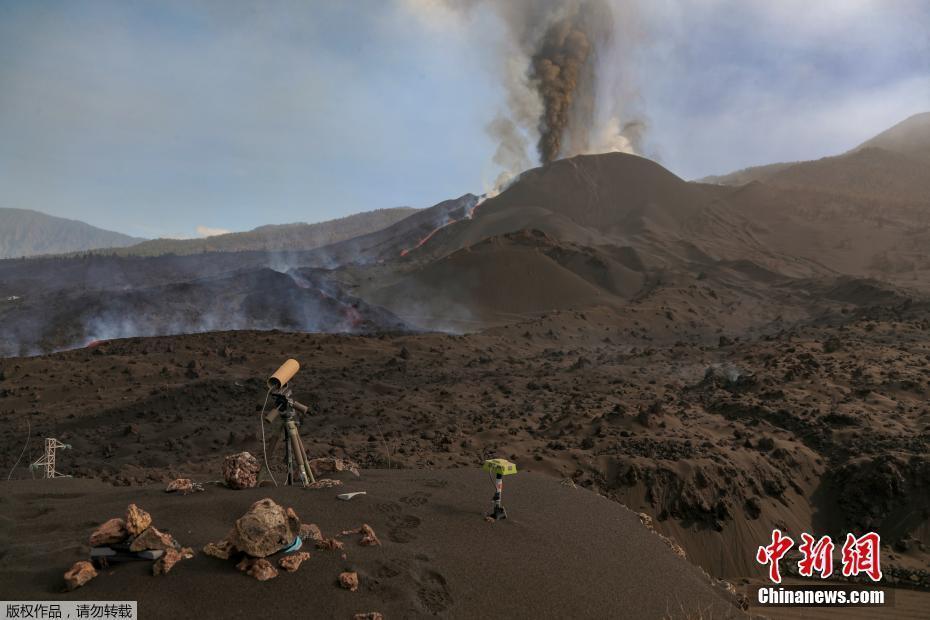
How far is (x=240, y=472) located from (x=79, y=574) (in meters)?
1.97

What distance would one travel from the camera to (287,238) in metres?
134

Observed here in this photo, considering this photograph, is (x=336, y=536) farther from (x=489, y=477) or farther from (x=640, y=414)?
(x=640, y=414)

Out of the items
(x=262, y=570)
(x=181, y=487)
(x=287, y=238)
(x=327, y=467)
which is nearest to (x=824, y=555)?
(x=327, y=467)

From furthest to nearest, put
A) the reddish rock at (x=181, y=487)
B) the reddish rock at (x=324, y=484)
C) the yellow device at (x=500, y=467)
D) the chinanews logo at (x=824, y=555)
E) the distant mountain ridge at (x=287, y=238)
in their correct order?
1. the distant mountain ridge at (x=287, y=238)
2. the chinanews logo at (x=824, y=555)
3. the reddish rock at (x=324, y=484)
4. the yellow device at (x=500, y=467)
5. the reddish rock at (x=181, y=487)

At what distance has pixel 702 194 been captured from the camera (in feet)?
221

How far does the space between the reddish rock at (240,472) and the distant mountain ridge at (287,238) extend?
111m

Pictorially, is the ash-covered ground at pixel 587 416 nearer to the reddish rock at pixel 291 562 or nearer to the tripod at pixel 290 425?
the tripod at pixel 290 425

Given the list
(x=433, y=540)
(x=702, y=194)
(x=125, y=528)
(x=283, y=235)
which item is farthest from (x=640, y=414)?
(x=283, y=235)

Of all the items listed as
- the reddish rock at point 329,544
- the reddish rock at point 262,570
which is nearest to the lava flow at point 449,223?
the reddish rock at point 329,544

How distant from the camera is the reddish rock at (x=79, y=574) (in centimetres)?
390

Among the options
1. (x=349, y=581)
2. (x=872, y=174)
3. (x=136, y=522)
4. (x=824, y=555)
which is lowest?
(x=824, y=555)

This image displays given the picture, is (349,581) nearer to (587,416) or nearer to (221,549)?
(221,549)

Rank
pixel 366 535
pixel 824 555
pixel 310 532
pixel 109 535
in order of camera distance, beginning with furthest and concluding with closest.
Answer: pixel 824 555
pixel 366 535
pixel 310 532
pixel 109 535

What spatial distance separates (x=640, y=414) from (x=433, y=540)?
29.8 ft
